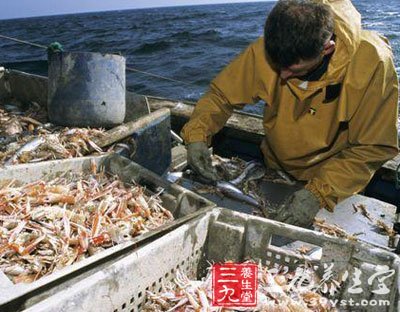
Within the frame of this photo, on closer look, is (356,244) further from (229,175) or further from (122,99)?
(122,99)

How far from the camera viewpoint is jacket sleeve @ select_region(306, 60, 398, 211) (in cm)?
286

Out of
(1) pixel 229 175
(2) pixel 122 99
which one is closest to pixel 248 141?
(1) pixel 229 175

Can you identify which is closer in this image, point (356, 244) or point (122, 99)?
point (356, 244)

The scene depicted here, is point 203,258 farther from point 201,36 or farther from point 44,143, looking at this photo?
point 201,36

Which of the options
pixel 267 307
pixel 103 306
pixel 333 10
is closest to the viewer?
pixel 103 306

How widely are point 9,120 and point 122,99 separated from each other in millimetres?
1634

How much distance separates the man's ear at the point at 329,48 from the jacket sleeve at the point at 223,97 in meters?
0.87

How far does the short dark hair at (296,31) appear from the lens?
7.66ft

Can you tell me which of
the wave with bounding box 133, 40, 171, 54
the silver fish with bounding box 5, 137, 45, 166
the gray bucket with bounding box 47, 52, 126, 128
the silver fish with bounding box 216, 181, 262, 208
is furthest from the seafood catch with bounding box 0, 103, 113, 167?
the wave with bounding box 133, 40, 171, 54

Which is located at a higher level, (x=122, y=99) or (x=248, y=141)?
(x=122, y=99)

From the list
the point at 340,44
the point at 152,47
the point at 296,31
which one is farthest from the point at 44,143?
the point at 152,47

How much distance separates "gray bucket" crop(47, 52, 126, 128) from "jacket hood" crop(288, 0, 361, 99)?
2.10 m

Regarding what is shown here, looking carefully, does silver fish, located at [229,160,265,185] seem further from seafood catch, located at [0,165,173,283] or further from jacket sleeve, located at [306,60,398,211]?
seafood catch, located at [0,165,173,283]

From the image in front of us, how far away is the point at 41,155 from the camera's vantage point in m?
3.75
